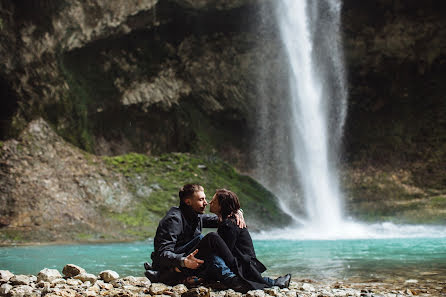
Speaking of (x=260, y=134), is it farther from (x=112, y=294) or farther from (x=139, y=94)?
(x=112, y=294)

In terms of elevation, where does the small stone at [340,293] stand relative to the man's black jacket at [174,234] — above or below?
below

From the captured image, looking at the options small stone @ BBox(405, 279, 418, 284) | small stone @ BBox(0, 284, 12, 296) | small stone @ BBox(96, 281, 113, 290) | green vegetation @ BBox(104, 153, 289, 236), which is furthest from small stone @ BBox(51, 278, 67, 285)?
green vegetation @ BBox(104, 153, 289, 236)

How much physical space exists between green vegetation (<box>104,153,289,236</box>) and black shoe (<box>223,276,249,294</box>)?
30.3 ft

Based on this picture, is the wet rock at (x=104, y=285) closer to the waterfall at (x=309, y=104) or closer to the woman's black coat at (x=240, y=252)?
the woman's black coat at (x=240, y=252)

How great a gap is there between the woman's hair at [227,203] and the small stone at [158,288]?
802 millimetres

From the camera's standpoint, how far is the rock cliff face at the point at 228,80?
1705 cm

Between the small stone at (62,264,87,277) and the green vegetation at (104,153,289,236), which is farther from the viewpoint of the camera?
the green vegetation at (104,153,289,236)

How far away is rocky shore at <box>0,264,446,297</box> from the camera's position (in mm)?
3330

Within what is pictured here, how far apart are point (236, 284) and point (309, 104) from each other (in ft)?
56.5

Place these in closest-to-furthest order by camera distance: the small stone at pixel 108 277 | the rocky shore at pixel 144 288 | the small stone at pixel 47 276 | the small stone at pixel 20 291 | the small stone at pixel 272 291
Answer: the small stone at pixel 20 291
the rocky shore at pixel 144 288
the small stone at pixel 272 291
the small stone at pixel 47 276
the small stone at pixel 108 277

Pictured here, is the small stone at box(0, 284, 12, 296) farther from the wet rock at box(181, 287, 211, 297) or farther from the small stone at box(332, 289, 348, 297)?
the small stone at box(332, 289, 348, 297)

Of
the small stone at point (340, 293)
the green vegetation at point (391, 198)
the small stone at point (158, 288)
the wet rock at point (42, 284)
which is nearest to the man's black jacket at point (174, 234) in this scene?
the small stone at point (158, 288)

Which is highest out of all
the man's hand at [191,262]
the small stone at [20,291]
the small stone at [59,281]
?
the man's hand at [191,262]

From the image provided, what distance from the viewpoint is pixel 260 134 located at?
21672mm
